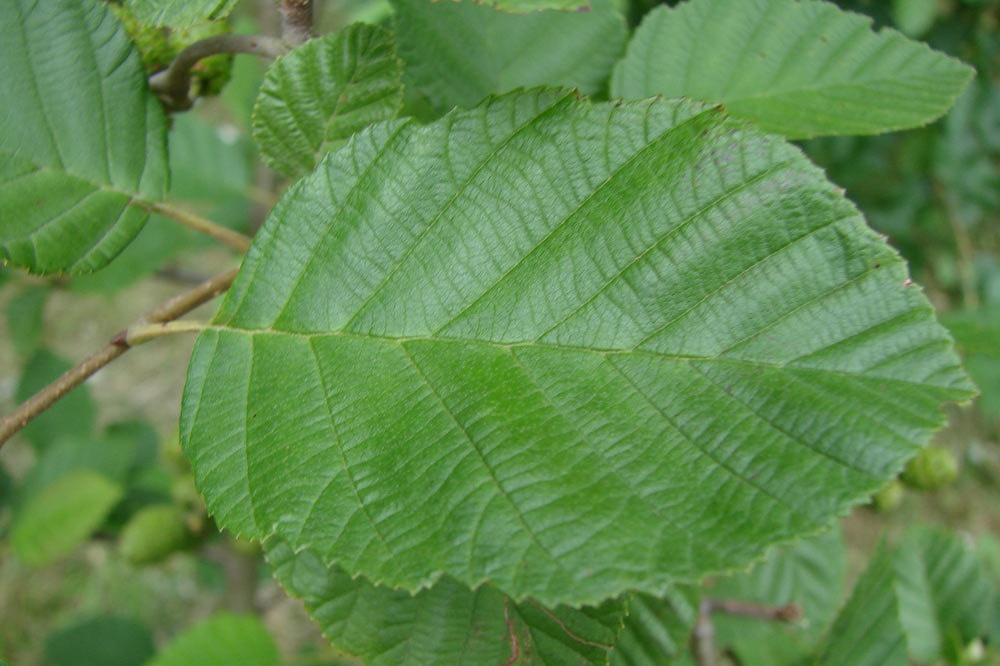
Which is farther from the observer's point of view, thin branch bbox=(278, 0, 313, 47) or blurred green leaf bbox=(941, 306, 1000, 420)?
blurred green leaf bbox=(941, 306, 1000, 420)

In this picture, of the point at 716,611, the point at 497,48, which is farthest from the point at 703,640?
the point at 497,48

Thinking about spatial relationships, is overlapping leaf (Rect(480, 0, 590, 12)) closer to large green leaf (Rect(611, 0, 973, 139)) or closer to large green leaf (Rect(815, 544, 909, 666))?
large green leaf (Rect(611, 0, 973, 139))

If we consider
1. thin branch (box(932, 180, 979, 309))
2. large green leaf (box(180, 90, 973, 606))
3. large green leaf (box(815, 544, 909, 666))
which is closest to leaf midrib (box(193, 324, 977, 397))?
large green leaf (box(180, 90, 973, 606))

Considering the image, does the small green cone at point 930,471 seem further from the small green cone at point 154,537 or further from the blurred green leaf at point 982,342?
the small green cone at point 154,537

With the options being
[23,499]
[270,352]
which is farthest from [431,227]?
[23,499]

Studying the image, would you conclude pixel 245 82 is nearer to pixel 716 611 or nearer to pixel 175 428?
pixel 175 428

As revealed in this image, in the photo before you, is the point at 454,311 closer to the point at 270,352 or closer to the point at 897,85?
the point at 270,352
